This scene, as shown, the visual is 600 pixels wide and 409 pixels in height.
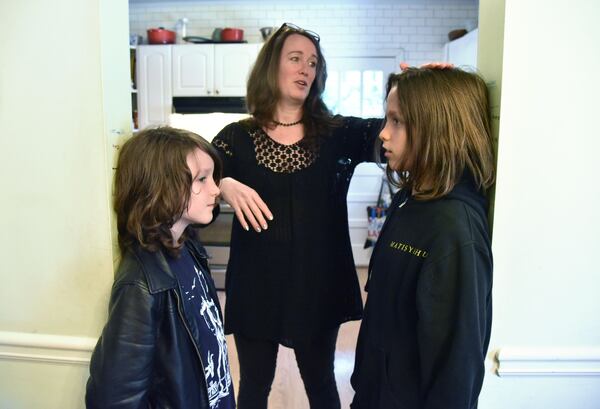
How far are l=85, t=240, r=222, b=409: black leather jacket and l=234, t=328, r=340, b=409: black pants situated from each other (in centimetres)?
37

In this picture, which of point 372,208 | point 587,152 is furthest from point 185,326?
point 372,208

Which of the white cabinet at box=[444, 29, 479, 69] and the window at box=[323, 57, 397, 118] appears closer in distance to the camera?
the white cabinet at box=[444, 29, 479, 69]

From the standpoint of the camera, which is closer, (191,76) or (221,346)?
(221,346)

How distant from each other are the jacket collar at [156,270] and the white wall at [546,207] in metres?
0.66

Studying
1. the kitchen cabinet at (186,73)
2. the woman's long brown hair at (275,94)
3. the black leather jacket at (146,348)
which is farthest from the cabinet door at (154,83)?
the black leather jacket at (146,348)

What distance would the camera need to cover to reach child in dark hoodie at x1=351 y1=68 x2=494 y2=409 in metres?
0.85

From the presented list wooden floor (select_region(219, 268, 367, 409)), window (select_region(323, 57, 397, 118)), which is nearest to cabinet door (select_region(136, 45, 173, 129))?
window (select_region(323, 57, 397, 118))

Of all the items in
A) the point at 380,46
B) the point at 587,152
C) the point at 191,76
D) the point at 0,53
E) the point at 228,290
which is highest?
the point at 380,46

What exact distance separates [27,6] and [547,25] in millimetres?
1013

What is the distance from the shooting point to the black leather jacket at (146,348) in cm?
84

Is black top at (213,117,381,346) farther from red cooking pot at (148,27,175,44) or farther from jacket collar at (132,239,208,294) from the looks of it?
red cooking pot at (148,27,175,44)

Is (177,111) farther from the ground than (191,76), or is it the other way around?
(191,76)

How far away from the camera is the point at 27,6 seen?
0.93 m

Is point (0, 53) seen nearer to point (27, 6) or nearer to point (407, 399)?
point (27, 6)
